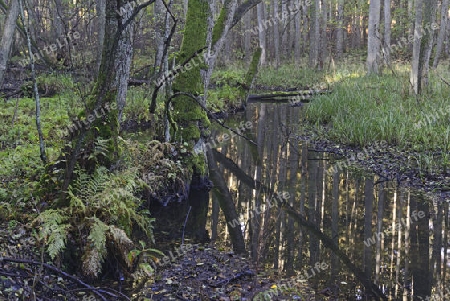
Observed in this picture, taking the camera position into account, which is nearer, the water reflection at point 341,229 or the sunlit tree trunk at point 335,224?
the water reflection at point 341,229

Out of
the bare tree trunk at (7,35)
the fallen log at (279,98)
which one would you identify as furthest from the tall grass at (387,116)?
the bare tree trunk at (7,35)

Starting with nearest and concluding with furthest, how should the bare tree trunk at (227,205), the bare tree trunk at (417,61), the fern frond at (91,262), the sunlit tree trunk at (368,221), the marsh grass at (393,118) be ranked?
the fern frond at (91,262) < the sunlit tree trunk at (368,221) < the bare tree trunk at (227,205) < the marsh grass at (393,118) < the bare tree trunk at (417,61)

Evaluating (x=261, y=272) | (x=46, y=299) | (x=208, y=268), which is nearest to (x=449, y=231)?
(x=261, y=272)

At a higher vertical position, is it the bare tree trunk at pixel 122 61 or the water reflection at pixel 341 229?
the bare tree trunk at pixel 122 61

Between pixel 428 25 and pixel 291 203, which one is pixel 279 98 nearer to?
pixel 428 25

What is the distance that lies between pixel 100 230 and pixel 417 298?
10.4ft

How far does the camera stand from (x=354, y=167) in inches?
340

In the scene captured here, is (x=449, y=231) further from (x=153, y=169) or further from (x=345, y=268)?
(x=153, y=169)

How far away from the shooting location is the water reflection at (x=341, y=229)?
14.8ft

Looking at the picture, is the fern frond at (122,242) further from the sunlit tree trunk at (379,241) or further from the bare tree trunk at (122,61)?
the sunlit tree trunk at (379,241)

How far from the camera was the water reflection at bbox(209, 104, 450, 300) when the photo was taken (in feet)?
14.8

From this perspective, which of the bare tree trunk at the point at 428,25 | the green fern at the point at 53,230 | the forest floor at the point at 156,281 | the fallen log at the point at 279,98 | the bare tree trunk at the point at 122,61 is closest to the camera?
the forest floor at the point at 156,281

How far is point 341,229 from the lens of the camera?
19.5 feet

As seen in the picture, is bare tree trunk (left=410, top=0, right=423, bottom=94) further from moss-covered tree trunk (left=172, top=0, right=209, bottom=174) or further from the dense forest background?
moss-covered tree trunk (left=172, top=0, right=209, bottom=174)
